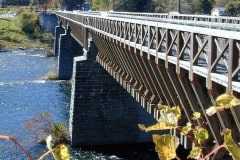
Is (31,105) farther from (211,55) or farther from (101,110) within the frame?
(211,55)

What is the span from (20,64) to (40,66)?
325 centimetres

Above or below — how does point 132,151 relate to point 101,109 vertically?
below

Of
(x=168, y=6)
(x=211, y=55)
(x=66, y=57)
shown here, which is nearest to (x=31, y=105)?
(x=66, y=57)

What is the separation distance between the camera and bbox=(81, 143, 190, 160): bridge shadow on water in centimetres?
2795

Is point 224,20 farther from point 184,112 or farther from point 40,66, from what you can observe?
point 40,66

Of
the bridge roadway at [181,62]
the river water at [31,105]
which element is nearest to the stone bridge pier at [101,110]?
the river water at [31,105]

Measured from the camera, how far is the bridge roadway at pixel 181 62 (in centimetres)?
905

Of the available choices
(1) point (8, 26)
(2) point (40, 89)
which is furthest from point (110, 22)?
(1) point (8, 26)

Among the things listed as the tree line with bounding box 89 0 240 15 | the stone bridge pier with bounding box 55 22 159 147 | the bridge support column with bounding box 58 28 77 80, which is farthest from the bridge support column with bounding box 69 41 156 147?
the tree line with bounding box 89 0 240 15

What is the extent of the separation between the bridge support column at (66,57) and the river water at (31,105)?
242cm

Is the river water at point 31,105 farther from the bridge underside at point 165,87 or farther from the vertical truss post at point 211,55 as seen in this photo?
the vertical truss post at point 211,55

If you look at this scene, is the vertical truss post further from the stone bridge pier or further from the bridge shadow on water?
the stone bridge pier

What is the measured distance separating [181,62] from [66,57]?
48.2 meters

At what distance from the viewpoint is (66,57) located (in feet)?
194
